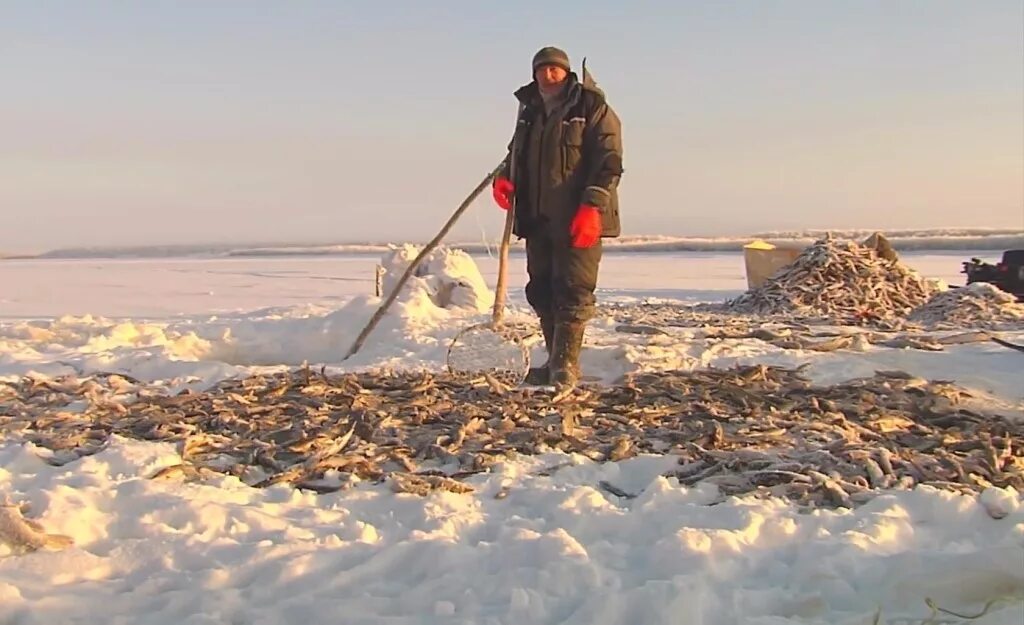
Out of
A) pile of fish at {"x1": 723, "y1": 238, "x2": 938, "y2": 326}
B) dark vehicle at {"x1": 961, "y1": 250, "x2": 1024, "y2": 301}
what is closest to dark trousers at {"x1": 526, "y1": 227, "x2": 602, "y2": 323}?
pile of fish at {"x1": 723, "y1": 238, "x2": 938, "y2": 326}

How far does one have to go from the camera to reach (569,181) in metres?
5.30

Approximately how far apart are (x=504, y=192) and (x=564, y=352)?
1017mm

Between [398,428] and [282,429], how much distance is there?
1.71ft

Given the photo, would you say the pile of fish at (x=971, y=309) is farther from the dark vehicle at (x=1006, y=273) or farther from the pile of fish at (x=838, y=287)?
the dark vehicle at (x=1006, y=273)

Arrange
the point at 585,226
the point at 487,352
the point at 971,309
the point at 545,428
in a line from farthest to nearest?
the point at 971,309, the point at 487,352, the point at 585,226, the point at 545,428

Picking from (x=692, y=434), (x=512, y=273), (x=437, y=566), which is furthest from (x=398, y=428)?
(x=512, y=273)

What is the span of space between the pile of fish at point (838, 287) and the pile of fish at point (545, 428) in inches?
275

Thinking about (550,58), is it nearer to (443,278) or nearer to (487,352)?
(487,352)

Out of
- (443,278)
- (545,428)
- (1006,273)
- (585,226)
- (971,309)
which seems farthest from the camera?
(1006,273)

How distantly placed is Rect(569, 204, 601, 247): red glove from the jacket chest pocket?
33cm

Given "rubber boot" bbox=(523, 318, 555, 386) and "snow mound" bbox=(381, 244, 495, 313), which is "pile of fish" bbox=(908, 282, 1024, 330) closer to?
"snow mound" bbox=(381, 244, 495, 313)

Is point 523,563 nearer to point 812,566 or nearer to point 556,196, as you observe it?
point 812,566

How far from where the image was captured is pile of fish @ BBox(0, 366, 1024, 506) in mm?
3428

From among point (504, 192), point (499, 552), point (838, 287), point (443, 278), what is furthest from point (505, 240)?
point (838, 287)
